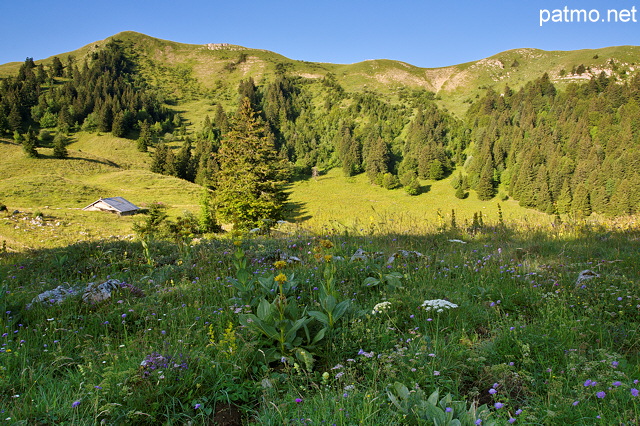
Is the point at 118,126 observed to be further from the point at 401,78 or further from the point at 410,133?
the point at 401,78

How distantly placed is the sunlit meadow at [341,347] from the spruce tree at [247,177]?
86.6 ft

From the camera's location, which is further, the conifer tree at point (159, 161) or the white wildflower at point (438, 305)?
the conifer tree at point (159, 161)

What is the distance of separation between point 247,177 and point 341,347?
3083cm

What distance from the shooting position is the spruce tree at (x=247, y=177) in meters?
32.3

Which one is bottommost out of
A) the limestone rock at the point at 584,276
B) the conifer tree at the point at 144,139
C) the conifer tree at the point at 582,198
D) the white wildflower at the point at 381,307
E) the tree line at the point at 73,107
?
the conifer tree at the point at 582,198

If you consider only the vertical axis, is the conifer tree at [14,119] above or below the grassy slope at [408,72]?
below

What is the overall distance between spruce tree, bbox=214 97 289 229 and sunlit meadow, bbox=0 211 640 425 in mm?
26386

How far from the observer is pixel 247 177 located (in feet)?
107

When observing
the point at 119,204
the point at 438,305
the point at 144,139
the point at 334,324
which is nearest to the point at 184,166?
the point at 144,139

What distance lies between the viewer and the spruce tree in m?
32.3

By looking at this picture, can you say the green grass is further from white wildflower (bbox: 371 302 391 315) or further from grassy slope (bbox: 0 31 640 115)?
grassy slope (bbox: 0 31 640 115)

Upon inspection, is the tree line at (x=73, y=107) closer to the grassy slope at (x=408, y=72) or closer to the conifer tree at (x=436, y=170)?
the grassy slope at (x=408, y=72)

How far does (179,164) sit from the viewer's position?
8238cm

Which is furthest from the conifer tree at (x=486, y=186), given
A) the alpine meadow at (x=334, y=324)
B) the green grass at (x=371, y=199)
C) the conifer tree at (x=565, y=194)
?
the alpine meadow at (x=334, y=324)
